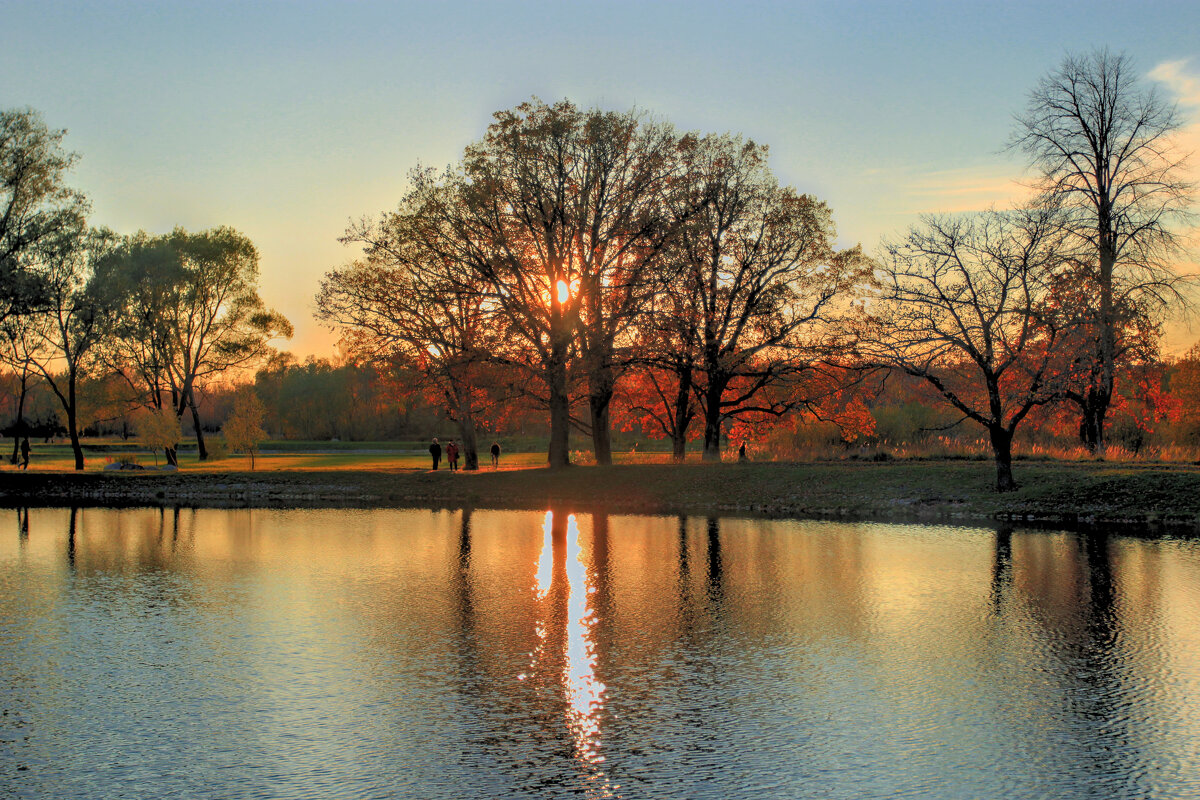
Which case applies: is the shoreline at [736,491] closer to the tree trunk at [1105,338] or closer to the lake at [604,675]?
the tree trunk at [1105,338]

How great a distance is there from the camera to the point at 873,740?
6840 mm

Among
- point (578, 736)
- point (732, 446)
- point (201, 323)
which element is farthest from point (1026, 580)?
point (201, 323)

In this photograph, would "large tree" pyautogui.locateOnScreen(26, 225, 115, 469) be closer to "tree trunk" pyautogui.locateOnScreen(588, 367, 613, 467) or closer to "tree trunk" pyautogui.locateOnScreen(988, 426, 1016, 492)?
"tree trunk" pyautogui.locateOnScreen(588, 367, 613, 467)

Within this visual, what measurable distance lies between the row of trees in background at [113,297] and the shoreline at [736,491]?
10467 mm

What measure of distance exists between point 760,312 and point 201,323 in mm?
36637

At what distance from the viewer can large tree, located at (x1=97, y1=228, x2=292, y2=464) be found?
172ft

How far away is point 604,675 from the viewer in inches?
343

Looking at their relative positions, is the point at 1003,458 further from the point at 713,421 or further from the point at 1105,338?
the point at 713,421

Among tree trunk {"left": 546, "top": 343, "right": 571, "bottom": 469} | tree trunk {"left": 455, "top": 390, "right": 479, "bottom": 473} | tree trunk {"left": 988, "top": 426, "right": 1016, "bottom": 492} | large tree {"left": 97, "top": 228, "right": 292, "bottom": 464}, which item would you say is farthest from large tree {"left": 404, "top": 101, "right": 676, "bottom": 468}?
large tree {"left": 97, "top": 228, "right": 292, "bottom": 464}

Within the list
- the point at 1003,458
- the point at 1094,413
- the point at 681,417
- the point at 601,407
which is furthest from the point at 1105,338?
the point at 601,407

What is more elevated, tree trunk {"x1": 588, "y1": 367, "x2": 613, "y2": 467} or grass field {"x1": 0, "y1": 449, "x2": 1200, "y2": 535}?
tree trunk {"x1": 588, "y1": 367, "x2": 613, "y2": 467}

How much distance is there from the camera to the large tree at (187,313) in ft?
172

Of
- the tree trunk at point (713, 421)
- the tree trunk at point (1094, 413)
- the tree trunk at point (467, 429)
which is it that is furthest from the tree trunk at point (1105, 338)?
the tree trunk at point (467, 429)

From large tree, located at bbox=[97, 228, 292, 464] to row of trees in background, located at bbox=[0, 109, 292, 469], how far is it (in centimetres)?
6
